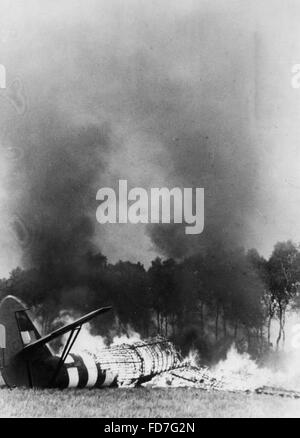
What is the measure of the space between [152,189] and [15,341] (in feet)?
6.73

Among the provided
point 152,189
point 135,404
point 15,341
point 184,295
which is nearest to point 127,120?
point 152,189

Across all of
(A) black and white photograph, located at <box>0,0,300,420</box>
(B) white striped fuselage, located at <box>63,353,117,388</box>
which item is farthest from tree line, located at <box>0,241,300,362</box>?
(B) white striped fuselage, located at <box>63,353,117,388</box>

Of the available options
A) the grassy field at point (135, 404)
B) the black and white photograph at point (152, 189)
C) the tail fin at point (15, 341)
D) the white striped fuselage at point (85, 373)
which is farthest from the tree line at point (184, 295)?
the grassy field at point (135, 404)

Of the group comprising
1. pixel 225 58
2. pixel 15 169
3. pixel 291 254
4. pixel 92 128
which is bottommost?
pixel 291 254

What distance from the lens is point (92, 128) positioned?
546 cm

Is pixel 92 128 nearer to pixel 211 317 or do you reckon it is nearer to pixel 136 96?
pixel 136 96

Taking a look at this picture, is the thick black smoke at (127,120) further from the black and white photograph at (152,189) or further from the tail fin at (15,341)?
the tail fin at (15,341)

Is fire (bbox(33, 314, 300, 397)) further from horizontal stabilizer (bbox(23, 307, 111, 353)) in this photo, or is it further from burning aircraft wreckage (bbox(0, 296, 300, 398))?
horizontal stabilizer (bbox(23, 307, 111, 353))

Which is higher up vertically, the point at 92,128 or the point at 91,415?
the point at 92,128

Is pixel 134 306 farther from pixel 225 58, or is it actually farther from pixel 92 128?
pixel 225 58

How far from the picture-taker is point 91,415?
5266 millimetres

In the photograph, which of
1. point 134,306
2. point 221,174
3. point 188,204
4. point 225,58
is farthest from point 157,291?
point 225,58

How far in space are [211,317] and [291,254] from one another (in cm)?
103

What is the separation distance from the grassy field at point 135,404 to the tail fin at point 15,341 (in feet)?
0.48
